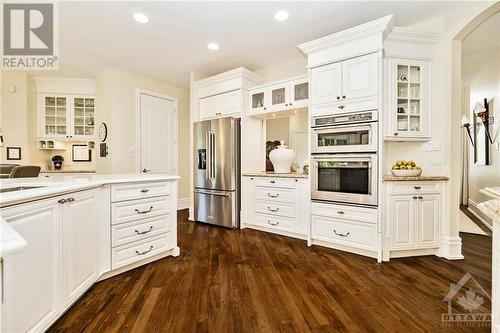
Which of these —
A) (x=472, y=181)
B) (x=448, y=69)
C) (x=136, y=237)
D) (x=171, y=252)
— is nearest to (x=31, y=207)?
(x=136, y=237)

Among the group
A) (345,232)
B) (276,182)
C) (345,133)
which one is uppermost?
(345,133)

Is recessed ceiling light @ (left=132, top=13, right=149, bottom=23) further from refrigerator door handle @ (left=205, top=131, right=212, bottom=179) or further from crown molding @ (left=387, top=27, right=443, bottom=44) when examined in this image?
crown molding @ (left=387, top=27, right=443, bottom=44)

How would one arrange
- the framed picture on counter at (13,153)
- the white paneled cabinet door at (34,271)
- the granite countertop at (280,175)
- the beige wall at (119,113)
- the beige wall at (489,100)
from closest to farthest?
the white paneled cabinet door at (34,271)
the granite countertop at (280,175)
the beige wall at (489,100)
the beige wall at (119,113)
the framed picture on counter at (13,153)

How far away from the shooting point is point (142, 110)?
4.43m

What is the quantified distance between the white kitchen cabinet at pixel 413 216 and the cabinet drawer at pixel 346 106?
87 cm

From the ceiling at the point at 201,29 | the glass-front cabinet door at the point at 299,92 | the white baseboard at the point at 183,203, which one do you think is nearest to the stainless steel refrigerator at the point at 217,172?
the glass-front cabinet door at the point at 299,92

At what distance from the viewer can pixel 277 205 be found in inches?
132

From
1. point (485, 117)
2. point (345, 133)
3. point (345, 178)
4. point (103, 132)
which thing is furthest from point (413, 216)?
point (103, 132)

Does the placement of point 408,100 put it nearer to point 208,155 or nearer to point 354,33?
point 354,33

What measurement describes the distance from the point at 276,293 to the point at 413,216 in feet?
5.82

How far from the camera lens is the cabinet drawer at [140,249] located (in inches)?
81.7

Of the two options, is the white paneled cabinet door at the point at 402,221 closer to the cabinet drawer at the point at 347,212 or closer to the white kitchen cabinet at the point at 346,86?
the cabinet drawer at the point at 347,212

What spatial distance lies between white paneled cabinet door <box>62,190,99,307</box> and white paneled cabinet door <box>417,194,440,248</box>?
125 inches

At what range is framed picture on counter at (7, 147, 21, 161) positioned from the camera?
165 inches
